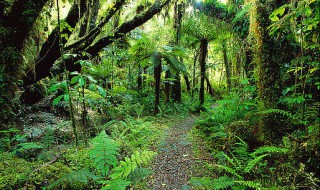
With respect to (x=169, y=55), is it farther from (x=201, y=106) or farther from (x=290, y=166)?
(x=290, y=166)

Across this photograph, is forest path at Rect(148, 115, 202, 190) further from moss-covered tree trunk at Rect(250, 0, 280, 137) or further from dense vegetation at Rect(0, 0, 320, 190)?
moss-covered tree trunk at Rect(250, 0, 280, 137)

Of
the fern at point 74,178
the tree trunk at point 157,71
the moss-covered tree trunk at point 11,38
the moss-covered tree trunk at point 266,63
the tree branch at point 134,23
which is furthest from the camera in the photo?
the tree trunk at point 157,71

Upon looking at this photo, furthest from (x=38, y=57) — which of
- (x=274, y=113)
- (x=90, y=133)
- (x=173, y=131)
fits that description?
(x=274, y=113)

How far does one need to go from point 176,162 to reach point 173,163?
79mm

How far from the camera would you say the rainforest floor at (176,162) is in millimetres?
3336

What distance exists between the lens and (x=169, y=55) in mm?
8398

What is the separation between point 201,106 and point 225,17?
13.5ft

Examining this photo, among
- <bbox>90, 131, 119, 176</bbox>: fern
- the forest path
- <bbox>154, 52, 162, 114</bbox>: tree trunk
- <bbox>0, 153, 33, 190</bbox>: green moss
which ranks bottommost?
the forest path

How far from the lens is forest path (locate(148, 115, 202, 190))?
10.9ft

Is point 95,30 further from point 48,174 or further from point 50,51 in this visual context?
point 48,174

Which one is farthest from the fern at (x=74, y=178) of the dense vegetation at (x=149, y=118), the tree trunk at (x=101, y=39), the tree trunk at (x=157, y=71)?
the tree trunk at (x=157, y=71)

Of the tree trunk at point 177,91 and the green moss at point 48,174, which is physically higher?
the tree trunk at point 177,91

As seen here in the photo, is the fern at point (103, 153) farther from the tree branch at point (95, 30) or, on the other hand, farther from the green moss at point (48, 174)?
the tree branch at point (95, 30)

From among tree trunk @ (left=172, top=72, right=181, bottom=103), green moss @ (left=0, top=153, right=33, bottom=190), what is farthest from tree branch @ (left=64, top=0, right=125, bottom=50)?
tree trunk @ (left=172, top=72, right=181, bottom=103)
